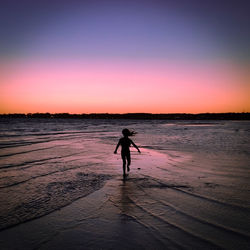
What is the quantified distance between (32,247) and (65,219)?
43.2 inches

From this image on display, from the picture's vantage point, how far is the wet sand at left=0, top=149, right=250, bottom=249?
372 centimetres

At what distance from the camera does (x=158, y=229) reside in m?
4.17

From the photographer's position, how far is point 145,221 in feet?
14.8

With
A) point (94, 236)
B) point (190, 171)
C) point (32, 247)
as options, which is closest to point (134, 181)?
point (190, 171)

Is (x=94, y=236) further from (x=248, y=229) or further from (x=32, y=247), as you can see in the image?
(x=248, y=229)

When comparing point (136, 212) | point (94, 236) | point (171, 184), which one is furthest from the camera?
point (171, 184)

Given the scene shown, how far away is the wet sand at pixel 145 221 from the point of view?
147 inches

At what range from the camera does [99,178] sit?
8125mm

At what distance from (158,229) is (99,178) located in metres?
4.29

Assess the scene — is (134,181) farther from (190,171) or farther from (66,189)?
(190,171)

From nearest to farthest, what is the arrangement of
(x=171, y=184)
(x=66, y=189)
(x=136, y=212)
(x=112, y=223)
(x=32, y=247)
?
1. (x=32, y=247)
2. (x=112, y=223)
3. (x=136, y=212)
4. (x=66, y=189)
5. (x=171, y=184)

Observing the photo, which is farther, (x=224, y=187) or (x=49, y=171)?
(x=49, y=171)

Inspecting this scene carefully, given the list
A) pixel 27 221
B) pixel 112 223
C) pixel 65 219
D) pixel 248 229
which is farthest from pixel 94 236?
pixel 248 229

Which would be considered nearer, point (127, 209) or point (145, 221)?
point (145, 221)
